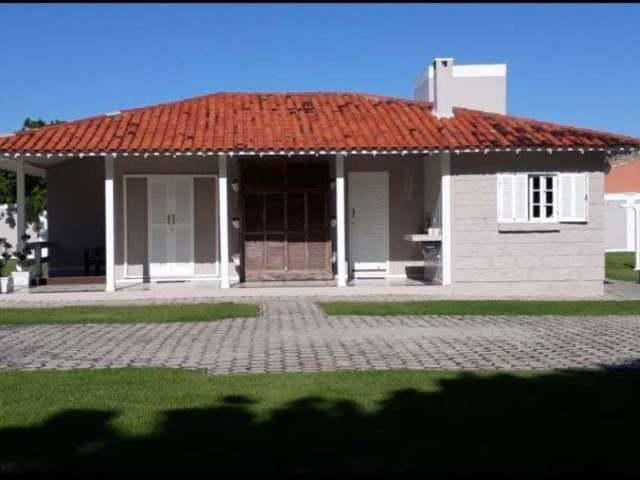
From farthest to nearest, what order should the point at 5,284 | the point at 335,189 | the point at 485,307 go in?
the point at 335,189 → the point at 5,284 → the point at 485,307

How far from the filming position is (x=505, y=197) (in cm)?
1585

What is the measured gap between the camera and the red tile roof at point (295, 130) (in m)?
15.4

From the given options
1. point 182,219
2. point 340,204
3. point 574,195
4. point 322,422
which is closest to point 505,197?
point 574,195

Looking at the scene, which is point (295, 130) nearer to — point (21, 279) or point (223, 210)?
point (223, 210)

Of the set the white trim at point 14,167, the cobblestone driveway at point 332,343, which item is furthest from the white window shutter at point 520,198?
the white trim at point 14,167

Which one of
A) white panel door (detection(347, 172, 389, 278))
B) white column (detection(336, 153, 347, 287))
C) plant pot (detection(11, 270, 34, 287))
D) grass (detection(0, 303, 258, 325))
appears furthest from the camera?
white panel door (detection(347, 172, 389, 278))

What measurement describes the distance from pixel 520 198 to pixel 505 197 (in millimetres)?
292

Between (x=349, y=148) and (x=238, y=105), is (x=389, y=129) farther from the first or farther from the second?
(x=238, y=105)

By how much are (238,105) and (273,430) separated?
45.1ft

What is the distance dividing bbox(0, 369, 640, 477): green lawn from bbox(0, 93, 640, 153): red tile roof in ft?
26.7

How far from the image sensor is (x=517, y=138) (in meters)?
15.8

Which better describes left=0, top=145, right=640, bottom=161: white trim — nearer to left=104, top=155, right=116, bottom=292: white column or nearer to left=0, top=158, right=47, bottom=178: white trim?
left=104, top=155, right=116, bottom=292: white column

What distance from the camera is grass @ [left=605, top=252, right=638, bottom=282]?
A: 21028mm

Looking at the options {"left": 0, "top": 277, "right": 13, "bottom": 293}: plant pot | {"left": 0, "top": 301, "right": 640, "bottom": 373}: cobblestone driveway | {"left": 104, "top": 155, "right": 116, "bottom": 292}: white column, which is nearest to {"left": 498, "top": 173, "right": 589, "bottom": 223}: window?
{"left": 0, "top": 301, "right": 640, "bottom": 373}: cobblestone driveway
